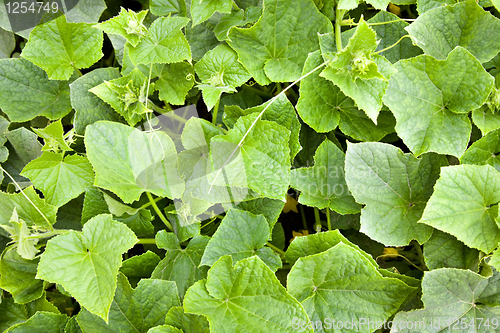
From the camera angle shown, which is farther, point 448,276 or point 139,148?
point 139,148

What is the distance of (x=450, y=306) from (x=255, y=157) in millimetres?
660

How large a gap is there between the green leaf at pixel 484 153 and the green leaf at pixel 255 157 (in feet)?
1.70

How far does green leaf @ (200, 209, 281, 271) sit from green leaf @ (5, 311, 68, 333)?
535 millimetres

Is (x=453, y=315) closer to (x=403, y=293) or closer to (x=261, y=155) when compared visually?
(x=403, y=293)

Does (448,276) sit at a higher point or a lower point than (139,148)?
lower

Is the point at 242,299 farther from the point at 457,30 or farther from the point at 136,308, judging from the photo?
the point at 457,30

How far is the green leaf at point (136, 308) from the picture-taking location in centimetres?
101

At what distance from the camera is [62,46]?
3.93 ft

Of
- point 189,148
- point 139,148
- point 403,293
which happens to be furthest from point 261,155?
point 403,293

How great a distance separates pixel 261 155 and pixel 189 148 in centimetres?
23

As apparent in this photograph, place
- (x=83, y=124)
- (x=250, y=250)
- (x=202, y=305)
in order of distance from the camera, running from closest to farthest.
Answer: (x=202, y=305)
(x=250, y=250)
(x=83, y=124)

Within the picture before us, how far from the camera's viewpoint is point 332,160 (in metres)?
1.08

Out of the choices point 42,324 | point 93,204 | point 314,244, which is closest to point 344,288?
point 314,244

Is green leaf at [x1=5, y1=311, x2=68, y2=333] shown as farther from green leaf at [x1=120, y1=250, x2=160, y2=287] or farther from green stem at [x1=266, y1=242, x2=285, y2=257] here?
green stem at [x1=266, y1=242, x2=285, y2=257]
